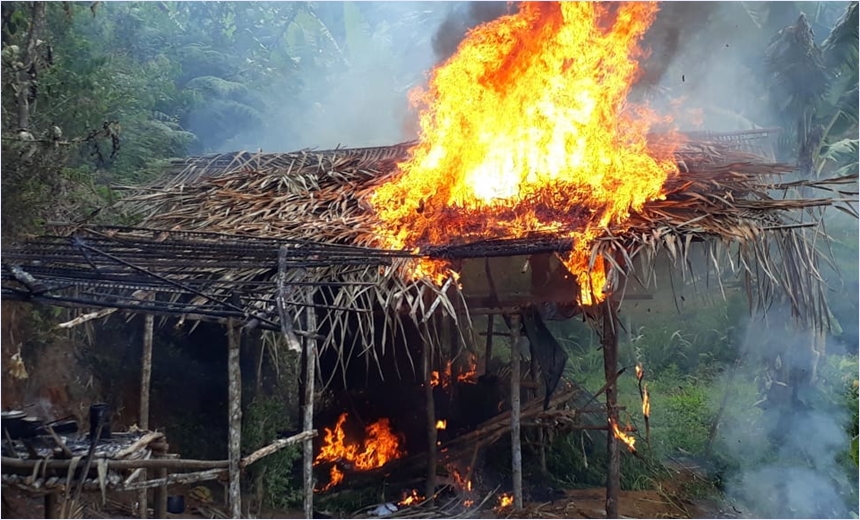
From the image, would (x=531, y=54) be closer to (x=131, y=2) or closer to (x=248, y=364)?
(x=248, y=364)

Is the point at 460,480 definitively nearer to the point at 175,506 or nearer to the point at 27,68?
the point at 175,506

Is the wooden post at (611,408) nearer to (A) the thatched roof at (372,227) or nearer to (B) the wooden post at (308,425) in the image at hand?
(A) the thatched roof at (372,227)

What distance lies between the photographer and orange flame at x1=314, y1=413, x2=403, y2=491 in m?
9.52

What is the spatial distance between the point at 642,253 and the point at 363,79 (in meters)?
16.4

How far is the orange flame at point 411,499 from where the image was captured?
8.36 m

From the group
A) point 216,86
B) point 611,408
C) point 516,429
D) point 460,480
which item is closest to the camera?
point 516,429

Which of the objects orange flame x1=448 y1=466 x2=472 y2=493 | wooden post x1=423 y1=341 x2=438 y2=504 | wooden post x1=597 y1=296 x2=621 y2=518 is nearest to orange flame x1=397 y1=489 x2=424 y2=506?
wooden post x1=423 y1=341 x2=438 y2=504

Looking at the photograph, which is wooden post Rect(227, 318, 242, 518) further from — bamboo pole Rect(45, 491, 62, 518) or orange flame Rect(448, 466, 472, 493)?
orange flame Rect(448, 466, 472, 493)

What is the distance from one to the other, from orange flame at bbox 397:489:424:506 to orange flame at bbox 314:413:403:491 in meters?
0.88

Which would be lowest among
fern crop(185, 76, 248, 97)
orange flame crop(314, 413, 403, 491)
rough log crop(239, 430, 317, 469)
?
orange flame crop(314, 413, 403, 491)

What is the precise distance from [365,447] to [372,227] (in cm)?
376

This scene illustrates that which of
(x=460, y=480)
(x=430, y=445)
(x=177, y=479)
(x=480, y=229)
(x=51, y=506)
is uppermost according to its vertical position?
(x=480, y=229)

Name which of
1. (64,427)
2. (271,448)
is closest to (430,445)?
(271,448)

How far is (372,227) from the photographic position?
25.2 ft
